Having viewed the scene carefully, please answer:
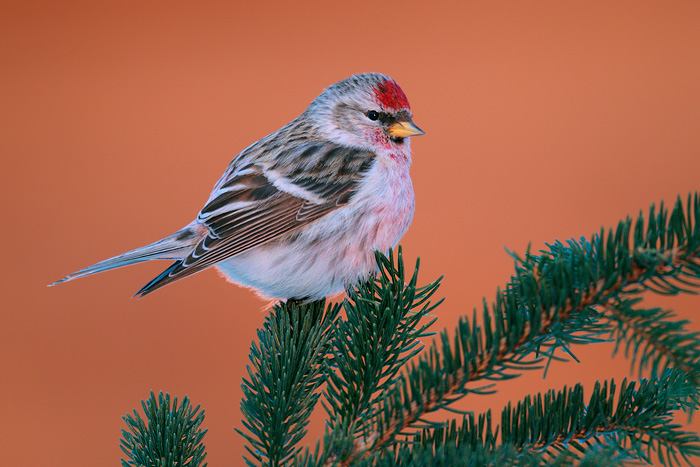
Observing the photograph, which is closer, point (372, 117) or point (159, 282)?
point (159, 282)

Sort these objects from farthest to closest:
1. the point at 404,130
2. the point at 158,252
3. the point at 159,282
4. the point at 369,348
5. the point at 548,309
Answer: the point at 404,130 → the point at 158,252 → the point at 159,282 → the point at 369,348 → the point at 548,309

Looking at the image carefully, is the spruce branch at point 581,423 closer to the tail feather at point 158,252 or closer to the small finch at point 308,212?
the small finch at point 308,212

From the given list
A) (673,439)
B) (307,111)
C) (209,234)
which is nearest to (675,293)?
(673,439)

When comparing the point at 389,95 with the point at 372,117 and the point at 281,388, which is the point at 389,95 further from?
the point at 281,388

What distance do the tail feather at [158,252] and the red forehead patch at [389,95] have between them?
1.97ft

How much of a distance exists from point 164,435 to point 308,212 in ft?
1.96

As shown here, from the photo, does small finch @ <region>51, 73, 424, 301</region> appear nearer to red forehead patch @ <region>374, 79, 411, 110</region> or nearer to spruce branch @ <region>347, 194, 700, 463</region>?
red forehead patch @ <region>374, 79, 411, 110</region>

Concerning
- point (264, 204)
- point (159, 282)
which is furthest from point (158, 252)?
point (264, 204)

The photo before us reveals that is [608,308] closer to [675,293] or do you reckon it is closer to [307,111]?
[675,293]

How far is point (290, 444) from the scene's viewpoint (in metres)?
0.91

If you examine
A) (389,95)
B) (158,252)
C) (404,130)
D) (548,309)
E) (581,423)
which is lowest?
(581,423)

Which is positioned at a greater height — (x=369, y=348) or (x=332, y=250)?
(x=332, y=250)

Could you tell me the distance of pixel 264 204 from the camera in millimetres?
1412

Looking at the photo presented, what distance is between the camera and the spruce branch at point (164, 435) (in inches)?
36.7
